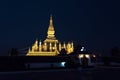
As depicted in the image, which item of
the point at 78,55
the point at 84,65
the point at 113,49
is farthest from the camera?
the point at 113,49

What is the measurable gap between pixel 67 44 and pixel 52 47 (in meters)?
7.97

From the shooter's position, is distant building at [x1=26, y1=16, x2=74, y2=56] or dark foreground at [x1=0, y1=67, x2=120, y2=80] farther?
distant building at [x1=26, y1=16, x2=74, y2=56]

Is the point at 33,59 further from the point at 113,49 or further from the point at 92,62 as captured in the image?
the point at 113,49

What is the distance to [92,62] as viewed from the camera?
173 ft

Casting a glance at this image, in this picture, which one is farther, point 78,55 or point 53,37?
point 53,37

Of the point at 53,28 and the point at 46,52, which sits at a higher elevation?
the point at 53,28

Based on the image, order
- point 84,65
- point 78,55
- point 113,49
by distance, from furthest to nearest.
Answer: point 113,49
point 78,55
point 84,65

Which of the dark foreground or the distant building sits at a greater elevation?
the distant building

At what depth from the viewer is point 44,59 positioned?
215 feet

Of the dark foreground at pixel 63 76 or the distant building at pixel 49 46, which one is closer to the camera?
the dark foreground at pixel 63 76

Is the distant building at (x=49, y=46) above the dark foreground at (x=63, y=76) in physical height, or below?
above

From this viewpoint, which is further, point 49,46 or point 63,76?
point 49,46

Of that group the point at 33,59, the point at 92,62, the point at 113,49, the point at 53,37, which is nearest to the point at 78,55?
the point at 92,62

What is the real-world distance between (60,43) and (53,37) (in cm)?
604
